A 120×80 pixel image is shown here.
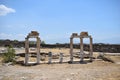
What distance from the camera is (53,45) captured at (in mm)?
44500

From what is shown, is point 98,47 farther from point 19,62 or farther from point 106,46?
point 19,62

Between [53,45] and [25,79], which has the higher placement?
[53,45]

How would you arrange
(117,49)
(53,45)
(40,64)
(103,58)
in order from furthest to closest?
(53,45), (117,49), (103,58), (40,64)

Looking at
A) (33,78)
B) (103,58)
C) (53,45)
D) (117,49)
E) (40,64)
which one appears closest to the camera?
(33,78)

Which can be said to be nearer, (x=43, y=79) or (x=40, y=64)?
(x=43, y=79)

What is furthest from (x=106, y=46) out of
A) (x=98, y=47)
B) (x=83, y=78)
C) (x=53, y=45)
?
(x=83, y=78)

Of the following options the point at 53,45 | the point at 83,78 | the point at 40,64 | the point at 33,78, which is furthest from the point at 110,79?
the point at 53,45

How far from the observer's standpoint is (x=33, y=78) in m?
13.8

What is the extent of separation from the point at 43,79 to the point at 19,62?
1060 cm

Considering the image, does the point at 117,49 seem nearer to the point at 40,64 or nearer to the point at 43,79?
the point at 40,64

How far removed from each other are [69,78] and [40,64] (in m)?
9.45

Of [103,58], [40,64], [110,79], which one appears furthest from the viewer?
[103,58]

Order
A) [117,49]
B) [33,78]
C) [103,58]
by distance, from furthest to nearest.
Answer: [117,49]
[103,58]
[33,78]

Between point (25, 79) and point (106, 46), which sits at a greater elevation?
point (106, 46)
